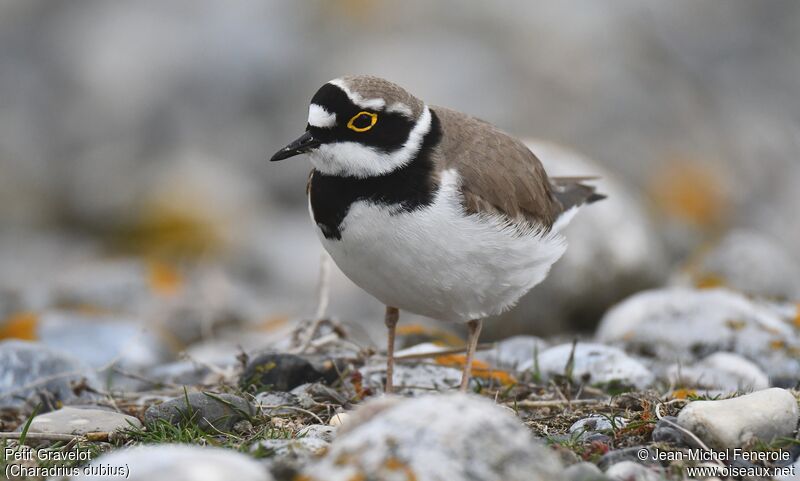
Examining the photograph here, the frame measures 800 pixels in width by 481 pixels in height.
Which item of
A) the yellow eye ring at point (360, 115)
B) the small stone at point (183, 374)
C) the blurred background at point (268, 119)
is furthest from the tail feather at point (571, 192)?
the blurred background at point (268, 119)

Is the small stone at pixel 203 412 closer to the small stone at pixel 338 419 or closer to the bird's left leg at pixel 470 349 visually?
the small stone at pixel 338 419

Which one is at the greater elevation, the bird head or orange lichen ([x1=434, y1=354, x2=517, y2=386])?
the bird head

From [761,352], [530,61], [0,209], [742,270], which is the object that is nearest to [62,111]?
[0,209]

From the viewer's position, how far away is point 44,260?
42.9 ft

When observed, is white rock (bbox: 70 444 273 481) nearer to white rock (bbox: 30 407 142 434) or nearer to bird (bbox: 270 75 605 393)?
white rock (bbox: 30 407 142 434)

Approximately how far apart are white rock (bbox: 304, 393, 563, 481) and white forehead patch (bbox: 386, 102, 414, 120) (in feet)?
7.15

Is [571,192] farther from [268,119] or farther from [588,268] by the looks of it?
[268,119]

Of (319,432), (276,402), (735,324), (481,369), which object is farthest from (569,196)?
(319,432)

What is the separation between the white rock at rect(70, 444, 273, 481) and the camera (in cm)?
313

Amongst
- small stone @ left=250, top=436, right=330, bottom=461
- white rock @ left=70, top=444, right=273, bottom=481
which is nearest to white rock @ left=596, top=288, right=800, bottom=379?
small stone @ left=250, top=436, right=330, bottom=461

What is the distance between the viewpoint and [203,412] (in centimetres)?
507

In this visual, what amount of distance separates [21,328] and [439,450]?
6.06 m

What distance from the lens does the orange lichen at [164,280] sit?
35.3ft

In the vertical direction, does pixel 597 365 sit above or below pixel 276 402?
above
